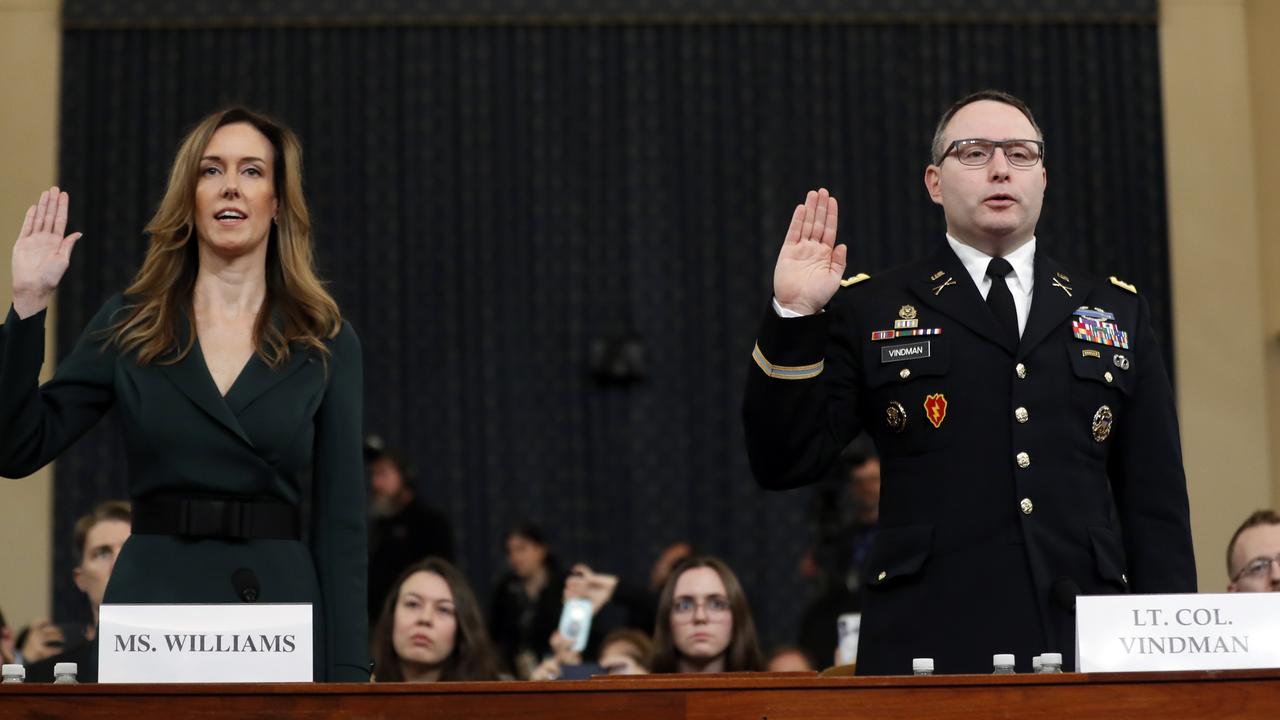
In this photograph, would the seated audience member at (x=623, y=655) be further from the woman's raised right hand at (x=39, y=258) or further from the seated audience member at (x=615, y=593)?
the woman's raised right hand at (x=39, y=258)

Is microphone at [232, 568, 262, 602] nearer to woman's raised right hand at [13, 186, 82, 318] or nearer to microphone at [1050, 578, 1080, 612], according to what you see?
woman's raised right hand at [13, 186, 82, 318]

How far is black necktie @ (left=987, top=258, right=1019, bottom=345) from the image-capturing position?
9.10ft

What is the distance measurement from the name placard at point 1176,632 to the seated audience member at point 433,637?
2.83 meters

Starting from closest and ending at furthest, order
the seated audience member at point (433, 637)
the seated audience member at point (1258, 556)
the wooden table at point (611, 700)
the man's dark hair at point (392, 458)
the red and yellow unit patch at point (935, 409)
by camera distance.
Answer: the wooden table at point (611, 700) < the red and yellow unit patch at point (935, 409) < the seated audience member at point (1258, 556) < the seated audience member at point (433, 637) < the man's dark hair at point (392, 458)

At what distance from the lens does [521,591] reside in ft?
25.3

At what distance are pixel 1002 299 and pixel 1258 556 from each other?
144cm

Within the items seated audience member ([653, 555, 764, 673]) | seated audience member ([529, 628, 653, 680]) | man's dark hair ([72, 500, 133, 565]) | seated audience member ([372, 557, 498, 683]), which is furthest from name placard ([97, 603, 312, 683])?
seated audience member ([529, 628, 653, 680])

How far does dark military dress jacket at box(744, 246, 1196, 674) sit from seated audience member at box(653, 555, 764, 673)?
7.87 ft

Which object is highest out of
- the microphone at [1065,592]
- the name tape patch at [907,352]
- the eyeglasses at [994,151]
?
the eyeglasses at [994,151]

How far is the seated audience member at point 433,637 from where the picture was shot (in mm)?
4785

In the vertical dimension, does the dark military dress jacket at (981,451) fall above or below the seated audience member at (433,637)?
above

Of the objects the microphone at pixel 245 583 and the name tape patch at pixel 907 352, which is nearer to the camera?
the microphone at pixel 245 583

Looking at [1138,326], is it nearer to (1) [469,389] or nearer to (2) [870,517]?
(2) [870,517]

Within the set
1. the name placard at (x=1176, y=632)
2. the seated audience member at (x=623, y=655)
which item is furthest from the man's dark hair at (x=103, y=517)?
the name placard at (x=1176, y=632)
